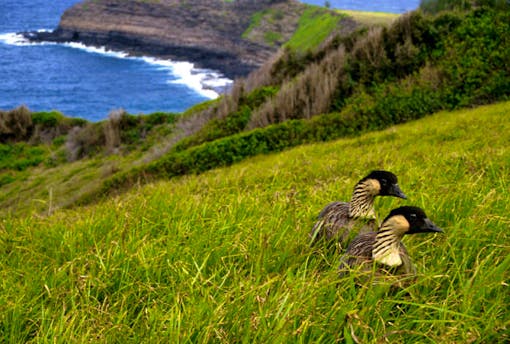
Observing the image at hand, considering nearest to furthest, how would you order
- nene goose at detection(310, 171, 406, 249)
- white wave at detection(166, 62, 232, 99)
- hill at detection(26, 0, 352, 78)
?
1. nene goose at detection(310, 171, 406, 249)
2. white wave at detection(166, 62, 232, 99)
3. hill at detection(26, 0, 352, 78)

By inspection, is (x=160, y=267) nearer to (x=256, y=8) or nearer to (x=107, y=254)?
(x=107, y=254)

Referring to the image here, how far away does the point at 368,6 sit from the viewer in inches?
7175

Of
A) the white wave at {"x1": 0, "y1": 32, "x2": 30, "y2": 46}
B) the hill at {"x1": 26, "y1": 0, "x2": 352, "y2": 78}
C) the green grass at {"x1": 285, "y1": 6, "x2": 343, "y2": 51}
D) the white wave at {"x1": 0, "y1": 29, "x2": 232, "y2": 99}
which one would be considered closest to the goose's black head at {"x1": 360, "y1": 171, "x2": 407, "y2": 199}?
the white wave at {"x1": 0, "y1": 29, "x2": 232, "y2": 99}

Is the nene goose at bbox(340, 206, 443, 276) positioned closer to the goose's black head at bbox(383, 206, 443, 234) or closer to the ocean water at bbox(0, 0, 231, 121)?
the goose's black head at bbox(383, 206, 443, 234)

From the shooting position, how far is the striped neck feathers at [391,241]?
10.4 feet

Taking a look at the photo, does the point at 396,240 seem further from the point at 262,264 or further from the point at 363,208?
the point at 363,208

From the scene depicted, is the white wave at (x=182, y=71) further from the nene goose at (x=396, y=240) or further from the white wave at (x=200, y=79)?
the nene goose at (x=396, y=240)

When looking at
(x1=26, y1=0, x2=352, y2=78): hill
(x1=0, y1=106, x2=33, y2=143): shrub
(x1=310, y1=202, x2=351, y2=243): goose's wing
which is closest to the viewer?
(x1=310, y1=202, x2=351, y2=243): goose's wing

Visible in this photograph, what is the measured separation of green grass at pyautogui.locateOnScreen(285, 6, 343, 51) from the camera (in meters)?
83.8

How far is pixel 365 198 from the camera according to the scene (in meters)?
4.39

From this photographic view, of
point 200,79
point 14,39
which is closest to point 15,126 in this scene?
point 200,79

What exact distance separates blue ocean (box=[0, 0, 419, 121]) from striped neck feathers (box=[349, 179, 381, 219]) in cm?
6394

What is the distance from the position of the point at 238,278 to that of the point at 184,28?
109 m

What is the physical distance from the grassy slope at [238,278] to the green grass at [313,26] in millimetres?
77079
